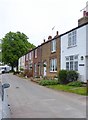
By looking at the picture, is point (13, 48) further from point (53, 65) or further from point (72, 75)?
point (72, 75)

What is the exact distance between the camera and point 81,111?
38.2 ft

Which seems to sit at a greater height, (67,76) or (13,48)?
(13,48)

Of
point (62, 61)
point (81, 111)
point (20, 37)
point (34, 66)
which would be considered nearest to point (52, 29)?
point (34, 66)

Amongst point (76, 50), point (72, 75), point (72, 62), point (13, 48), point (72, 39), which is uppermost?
point (13, 48)

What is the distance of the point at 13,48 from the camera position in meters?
80.8

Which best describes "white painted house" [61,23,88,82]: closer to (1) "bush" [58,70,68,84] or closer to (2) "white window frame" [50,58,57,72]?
(1) "bush" [58,70,68,84]

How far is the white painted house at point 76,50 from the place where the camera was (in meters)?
A: 25.1

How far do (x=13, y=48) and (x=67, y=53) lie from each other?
5218 cm

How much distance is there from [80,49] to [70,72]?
238 cm

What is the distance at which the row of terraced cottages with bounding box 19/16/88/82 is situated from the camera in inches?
1000

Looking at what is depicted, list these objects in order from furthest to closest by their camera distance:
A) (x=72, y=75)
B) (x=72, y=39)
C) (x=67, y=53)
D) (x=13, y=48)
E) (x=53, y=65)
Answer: (x=13, y=48) → (x=53, y=65) → (x=67, y=53) → (x=72, y=39) → (x=72, y=75)

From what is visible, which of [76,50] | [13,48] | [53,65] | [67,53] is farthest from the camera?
[13,48]

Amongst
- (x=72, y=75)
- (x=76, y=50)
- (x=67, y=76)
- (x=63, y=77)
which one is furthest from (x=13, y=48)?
(x=72, y=75)

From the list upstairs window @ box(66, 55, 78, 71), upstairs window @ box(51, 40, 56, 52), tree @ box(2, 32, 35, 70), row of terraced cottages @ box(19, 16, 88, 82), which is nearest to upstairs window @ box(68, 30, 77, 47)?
row of terraced cottages @ box(19, 16, 88, 82)
